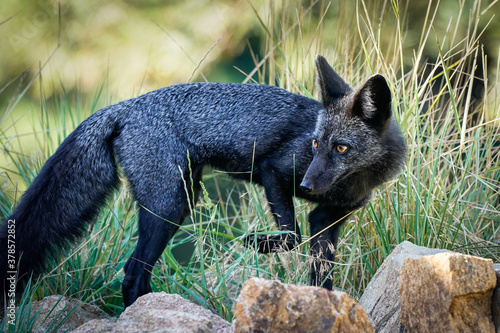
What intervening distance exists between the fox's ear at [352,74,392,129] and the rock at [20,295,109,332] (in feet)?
6.81

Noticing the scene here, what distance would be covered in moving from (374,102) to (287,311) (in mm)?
1864

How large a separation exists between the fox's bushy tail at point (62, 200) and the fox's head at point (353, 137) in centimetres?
144

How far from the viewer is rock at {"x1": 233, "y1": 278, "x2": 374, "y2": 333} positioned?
1.99 meters

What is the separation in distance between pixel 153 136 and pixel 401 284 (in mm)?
1972

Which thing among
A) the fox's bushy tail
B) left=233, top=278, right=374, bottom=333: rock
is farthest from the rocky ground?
the fox's bushy tail

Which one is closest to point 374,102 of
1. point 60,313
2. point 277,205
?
point 277,205

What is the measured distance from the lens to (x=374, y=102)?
3.47 metres

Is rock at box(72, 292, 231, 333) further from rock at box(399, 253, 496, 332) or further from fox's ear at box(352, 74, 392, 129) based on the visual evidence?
fox's ear at box(352, 74, 392, 129)

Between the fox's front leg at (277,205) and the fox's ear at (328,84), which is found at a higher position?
the fox's ear at (328,84)

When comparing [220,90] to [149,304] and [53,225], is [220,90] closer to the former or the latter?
[53,225]

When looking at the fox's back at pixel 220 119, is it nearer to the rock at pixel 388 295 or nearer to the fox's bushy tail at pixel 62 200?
the fox's bushy tail at pixel 62 200

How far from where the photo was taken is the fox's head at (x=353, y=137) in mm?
3396

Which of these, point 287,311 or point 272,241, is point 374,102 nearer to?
point 272,241

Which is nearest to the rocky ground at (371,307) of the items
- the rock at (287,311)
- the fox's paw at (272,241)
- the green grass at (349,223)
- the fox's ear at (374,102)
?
the rock at (287,311)
